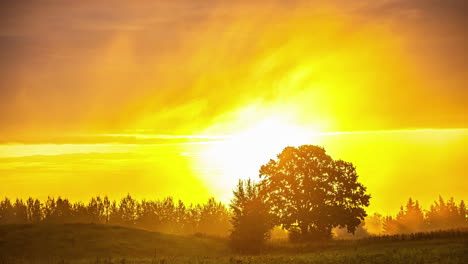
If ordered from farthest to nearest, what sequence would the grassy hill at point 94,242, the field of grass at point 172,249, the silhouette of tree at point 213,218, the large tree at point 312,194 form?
1. the silhouette of tree at point 213,218
2. the large tree at point 312,194
3. the grassy hill at point 94,242
4. the field of grass at point 172,249

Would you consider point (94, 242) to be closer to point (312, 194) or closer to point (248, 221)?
point (248, 221)

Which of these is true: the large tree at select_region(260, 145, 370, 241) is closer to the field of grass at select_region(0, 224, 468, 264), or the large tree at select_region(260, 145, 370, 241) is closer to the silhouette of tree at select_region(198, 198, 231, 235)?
the field of grass at select_region(0, 224, 468, 264)

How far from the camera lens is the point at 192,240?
73125mm

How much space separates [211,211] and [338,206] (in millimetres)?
122456

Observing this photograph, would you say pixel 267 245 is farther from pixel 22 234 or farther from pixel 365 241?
pixel 22 234

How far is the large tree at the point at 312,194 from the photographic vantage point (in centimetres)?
7156

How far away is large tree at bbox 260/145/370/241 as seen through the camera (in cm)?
7156

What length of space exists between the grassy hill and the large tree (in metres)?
12.0

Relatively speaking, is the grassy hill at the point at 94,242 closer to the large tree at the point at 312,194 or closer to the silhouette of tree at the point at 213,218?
the large tree at the point at 312,194

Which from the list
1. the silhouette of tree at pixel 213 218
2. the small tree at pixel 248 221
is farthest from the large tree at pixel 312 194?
the silhouette of tree at pixel 213 218

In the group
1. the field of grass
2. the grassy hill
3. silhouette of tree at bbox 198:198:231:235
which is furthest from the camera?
silhouette of tree at bbox 198:198:231:235

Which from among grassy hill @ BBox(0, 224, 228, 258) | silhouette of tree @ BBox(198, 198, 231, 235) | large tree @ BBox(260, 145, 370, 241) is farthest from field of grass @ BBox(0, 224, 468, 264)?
silhouette of tree @ BBox(198, 198, 231, 235)

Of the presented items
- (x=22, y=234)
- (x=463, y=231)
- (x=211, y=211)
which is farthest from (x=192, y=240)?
(x=211, y=211)

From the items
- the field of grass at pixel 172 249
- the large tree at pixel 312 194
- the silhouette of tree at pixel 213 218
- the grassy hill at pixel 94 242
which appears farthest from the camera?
the silhouette of tree at pixel 213 218
